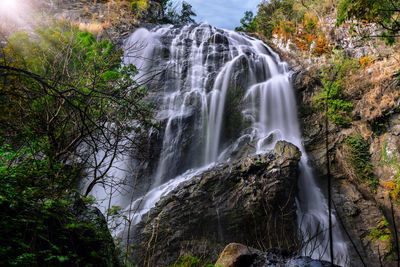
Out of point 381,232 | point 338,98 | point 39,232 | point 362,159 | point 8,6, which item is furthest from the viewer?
point 8,6

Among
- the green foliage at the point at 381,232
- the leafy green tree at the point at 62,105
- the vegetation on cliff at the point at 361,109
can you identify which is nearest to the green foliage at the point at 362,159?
the vegetation on cliff at the point at 361,109

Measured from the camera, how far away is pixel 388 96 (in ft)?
25.7

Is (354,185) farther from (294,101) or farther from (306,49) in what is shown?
(306,49)

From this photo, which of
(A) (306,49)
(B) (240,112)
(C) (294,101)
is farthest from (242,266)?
(A) (306,49)

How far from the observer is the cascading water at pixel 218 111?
8.67 meters

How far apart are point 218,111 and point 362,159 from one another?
20.9 feet

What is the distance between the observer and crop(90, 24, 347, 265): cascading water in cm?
867

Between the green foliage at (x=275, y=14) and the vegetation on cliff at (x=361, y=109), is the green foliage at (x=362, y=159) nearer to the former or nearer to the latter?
the vegetation on cliff at (x=361, y=109)

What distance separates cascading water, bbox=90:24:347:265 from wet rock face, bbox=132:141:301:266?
138 cm

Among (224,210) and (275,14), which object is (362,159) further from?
(275,14)

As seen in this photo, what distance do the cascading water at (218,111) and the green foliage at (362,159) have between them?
1.64 meters

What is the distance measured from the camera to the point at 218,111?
10.7 metres

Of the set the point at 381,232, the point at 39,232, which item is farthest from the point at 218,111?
Result: the point at 39,232

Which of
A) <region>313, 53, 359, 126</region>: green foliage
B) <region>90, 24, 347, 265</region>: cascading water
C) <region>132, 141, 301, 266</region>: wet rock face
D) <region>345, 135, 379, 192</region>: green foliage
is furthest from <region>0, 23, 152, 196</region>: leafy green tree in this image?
<region>313, 53, 359, 126</region>: green foliage
